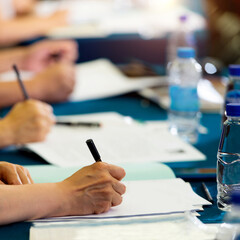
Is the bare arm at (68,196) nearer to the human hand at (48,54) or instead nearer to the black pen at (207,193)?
the black pen at (207,193)

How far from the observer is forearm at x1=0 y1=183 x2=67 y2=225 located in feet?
2.77

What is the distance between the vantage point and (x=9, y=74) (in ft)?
6.73

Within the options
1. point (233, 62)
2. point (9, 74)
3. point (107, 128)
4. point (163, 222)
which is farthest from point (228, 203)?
point (233, 62)

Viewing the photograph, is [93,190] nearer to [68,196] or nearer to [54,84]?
[68,196]

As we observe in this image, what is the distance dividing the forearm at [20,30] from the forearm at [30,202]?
1.91m

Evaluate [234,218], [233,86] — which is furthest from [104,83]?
[234,218]

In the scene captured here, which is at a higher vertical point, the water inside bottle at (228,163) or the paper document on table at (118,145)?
the water inside bottle at (228,163)

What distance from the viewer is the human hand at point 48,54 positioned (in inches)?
82.1

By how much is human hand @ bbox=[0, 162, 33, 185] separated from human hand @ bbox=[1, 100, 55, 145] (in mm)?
342

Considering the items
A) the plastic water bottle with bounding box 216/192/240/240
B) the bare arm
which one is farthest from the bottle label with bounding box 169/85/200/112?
the plastic water bottle with bounding box 216/192/240/240

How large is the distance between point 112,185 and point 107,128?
54 centimetres

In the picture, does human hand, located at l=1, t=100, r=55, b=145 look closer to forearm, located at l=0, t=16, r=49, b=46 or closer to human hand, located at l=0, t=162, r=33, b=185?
human hand, located at l=0, t=162, r=33, b=185

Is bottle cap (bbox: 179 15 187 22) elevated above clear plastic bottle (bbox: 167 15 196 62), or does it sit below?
above

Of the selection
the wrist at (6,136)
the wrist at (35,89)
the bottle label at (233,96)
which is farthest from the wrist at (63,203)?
the wrist at (35,89)
